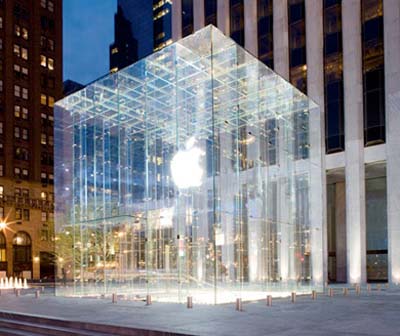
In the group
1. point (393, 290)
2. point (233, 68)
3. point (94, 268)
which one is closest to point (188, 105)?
point (233, 68)

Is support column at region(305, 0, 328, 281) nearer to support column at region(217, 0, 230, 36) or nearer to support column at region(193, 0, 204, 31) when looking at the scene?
support column at region(217, 0, 230, 36)

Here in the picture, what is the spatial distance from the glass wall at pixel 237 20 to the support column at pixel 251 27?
797mm

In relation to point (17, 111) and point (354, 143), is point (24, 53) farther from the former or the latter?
point (354, 143)

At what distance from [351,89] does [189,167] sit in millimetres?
21839

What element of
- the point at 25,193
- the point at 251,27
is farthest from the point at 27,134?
the point at 251,27

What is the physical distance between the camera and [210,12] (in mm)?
56156

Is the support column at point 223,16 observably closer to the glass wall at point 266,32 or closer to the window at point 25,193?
the glass wall at point 266,32

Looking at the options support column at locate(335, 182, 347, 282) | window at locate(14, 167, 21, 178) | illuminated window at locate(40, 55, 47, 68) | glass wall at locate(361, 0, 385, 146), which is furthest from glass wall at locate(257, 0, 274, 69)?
illuminated window at locate(40, 55, 47, 68)

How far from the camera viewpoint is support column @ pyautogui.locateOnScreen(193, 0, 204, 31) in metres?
56.8

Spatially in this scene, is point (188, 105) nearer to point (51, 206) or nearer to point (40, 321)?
point (40, 321)

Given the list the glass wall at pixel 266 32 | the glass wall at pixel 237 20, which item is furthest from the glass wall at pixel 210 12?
the glass wall at pixel 266 32

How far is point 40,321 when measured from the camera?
737 inches

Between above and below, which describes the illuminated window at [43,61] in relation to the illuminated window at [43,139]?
above

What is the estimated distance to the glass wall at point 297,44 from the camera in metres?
47.1
